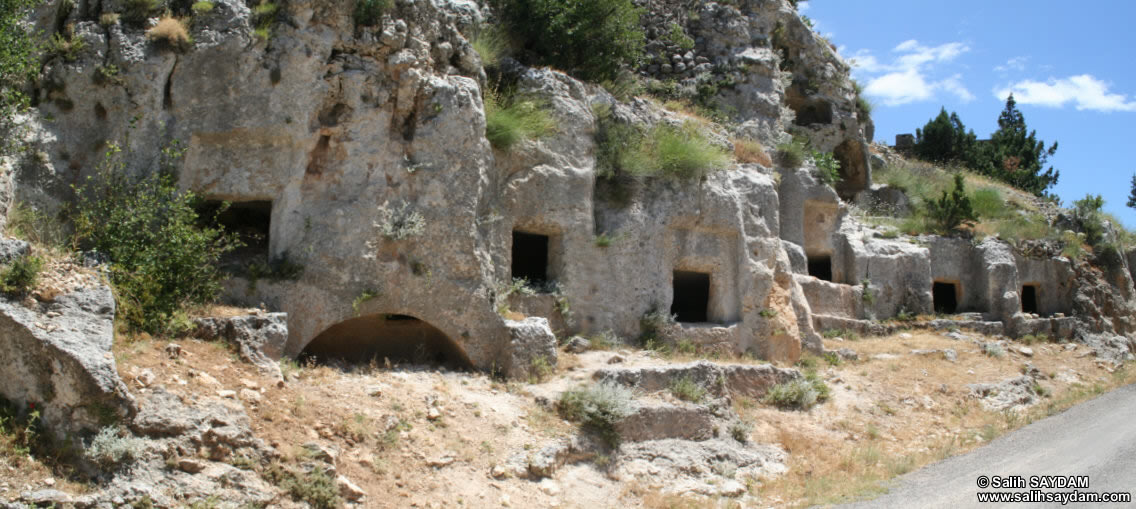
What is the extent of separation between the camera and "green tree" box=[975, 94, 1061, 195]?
3130 cm

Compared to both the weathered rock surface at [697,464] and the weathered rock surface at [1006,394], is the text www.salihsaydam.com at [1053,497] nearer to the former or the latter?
the weathered rock surface at [697,464]

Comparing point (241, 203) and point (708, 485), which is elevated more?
point (241, 203)

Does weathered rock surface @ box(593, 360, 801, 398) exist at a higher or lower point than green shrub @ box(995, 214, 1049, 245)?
lower

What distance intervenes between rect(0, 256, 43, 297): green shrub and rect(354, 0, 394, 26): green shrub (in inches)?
195

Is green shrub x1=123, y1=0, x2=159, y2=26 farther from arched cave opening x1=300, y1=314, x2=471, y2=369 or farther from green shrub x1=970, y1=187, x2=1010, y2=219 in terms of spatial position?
green shrub x1=970, y1=187, x2=1010, y2=219

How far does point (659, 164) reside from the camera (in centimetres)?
1329

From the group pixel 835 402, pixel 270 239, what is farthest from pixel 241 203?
pixel 835 402

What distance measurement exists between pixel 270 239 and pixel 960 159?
2729 cm

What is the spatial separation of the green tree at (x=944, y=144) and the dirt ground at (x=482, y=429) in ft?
63.1

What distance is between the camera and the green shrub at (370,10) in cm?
1068

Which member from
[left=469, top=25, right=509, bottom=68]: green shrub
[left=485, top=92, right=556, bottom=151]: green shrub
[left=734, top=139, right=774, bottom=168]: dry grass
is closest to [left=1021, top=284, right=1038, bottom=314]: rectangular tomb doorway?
[left=734, top=139, right=774, bottom=168]: dry grass

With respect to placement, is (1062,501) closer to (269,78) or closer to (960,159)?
(269,78)

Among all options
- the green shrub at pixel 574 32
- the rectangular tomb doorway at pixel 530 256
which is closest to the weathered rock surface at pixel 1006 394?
the rectangular tomb doorway at pixel 530 256

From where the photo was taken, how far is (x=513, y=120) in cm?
1190
